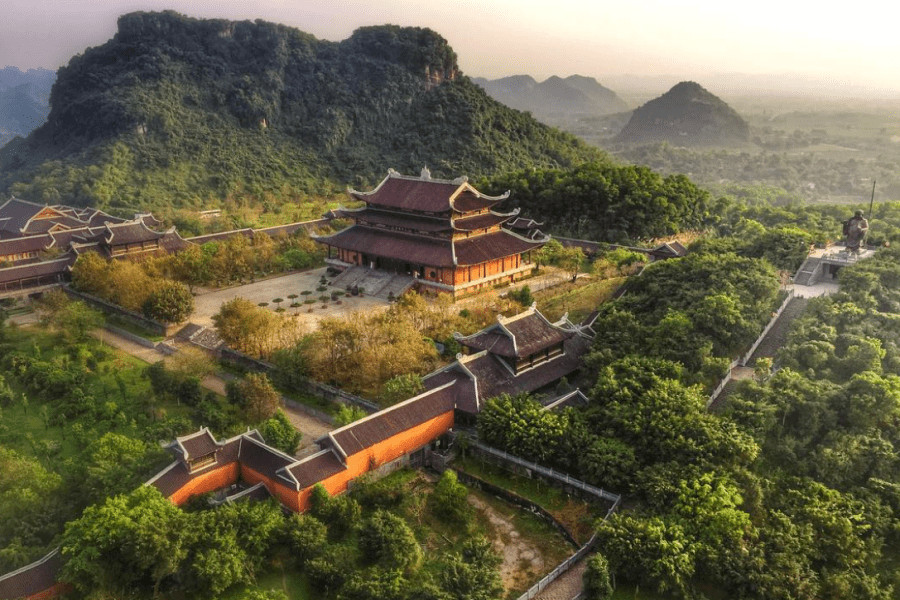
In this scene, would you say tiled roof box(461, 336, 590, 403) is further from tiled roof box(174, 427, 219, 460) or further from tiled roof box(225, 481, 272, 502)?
tiled roof box(174, 427, 219, 460)

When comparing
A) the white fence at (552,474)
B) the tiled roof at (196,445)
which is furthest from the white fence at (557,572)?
the tiled roof at (196,445)

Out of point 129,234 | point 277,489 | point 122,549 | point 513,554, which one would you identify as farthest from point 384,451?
point 129,234

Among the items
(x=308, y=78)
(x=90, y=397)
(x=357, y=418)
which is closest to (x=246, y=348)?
(x=90, y=397)

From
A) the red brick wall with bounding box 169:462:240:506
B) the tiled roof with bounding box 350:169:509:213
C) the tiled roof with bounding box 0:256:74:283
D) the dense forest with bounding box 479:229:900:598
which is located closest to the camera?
the dense forest with bounding box 479:229:900:598

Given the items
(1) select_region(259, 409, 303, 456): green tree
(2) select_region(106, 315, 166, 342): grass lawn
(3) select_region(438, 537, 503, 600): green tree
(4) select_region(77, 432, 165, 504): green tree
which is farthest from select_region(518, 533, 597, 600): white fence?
(2) select_region(106, 315, 166, 342): grass lawn

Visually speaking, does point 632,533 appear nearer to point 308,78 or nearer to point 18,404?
point 18,404

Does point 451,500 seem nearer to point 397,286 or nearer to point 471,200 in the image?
point 397,286
